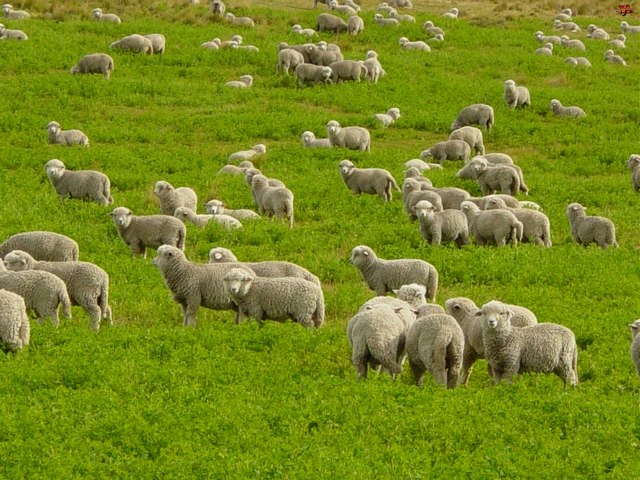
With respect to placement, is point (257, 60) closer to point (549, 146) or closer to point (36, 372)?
point (549, 146)

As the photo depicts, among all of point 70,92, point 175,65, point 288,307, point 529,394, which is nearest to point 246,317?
point 288,307

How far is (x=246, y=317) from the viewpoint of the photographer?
51.5 ft

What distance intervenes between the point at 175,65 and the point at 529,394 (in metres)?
27.0

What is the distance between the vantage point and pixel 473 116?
31703 millimetres

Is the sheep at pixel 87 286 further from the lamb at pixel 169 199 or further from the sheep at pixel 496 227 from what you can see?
the sheep at pixel 496 227

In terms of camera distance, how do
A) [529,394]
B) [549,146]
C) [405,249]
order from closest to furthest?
[529,394]
[405,249]
[549,146]

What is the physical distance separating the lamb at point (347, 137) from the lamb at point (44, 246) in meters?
12.7

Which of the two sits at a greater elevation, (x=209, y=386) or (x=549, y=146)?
(x=209, y=386)

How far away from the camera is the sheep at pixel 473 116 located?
31703 millimetres

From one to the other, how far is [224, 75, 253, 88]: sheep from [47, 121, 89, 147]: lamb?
24.7ft

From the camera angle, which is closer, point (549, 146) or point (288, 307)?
point (288, 307)

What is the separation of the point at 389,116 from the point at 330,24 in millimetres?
11811

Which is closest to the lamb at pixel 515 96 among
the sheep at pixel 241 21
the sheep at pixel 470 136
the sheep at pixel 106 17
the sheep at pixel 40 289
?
the sheep at pixel 470 136

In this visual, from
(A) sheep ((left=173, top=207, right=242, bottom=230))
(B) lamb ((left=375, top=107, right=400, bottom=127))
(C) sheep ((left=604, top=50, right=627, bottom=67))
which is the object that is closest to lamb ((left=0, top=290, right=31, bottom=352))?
(A) sheep ((left=173, top=207, right=242, bottom=230))
